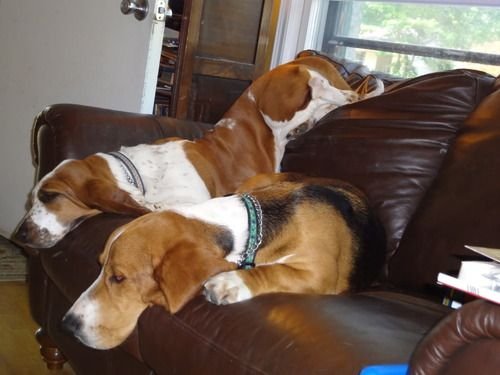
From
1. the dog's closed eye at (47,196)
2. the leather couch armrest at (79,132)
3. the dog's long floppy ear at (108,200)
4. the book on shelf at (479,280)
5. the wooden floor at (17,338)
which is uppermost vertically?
the book on shelf at (479,280)

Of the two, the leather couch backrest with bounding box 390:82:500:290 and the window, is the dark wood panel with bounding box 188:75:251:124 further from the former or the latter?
the leather couch backrest with bounding box 390:82:500:290

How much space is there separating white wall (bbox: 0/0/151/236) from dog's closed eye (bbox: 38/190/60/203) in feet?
3.21

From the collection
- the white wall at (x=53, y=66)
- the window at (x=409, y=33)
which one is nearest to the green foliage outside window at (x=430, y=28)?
the window at (x=409, y=33)

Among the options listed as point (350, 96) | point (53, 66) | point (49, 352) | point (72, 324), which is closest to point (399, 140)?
point (350, 96)

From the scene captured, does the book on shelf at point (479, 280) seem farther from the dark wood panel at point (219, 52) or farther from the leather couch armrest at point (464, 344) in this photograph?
the dark wood panel at point (219, 52)

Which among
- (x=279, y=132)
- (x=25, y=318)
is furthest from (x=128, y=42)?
(x=25, y=318)

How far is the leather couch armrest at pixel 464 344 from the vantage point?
3.02 ft

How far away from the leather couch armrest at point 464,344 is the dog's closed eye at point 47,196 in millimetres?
1611

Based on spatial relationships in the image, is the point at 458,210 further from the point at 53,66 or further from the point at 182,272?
the point at 53,66

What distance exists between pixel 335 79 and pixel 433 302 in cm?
123

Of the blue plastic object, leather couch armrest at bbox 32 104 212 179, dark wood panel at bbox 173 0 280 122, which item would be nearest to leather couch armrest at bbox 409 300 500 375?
the blue plastic object

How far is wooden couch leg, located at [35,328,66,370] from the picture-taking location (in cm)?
254

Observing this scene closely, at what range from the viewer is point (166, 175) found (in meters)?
2.63

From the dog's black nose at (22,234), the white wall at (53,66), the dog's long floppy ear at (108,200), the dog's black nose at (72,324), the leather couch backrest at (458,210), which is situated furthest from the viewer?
the white wall at (53,66)
